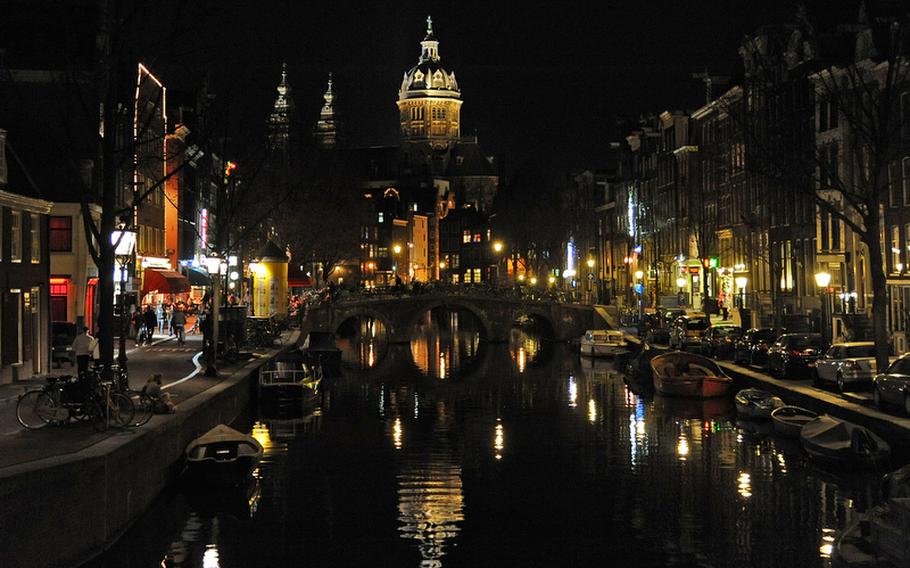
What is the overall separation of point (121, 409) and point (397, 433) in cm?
1852

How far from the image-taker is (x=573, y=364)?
3216 inches

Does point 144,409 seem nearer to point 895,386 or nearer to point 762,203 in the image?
point 895,386

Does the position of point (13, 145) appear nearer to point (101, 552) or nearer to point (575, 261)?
point (101, 552)

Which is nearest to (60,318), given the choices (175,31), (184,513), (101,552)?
(175,31)

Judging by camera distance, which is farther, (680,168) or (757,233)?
(680,168)

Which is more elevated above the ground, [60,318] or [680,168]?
[680,168]

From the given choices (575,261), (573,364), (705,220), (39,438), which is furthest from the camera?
(575,261)

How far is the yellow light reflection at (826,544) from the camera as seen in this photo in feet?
85.0

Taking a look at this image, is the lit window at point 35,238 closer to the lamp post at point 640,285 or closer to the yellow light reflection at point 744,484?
the yellow light reflection at point 744,484

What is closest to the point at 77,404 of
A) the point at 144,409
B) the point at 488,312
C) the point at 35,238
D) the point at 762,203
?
the point at 144,409

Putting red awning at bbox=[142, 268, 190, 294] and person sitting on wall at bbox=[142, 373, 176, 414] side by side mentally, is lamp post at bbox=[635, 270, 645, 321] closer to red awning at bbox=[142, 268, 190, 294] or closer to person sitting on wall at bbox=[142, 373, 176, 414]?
red awning at bbox=[142, 268, 190, 294]

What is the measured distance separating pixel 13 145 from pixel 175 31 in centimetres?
1268

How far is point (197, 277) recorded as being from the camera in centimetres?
9456

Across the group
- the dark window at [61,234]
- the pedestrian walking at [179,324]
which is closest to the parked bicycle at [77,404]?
the dark window at [61,234]
